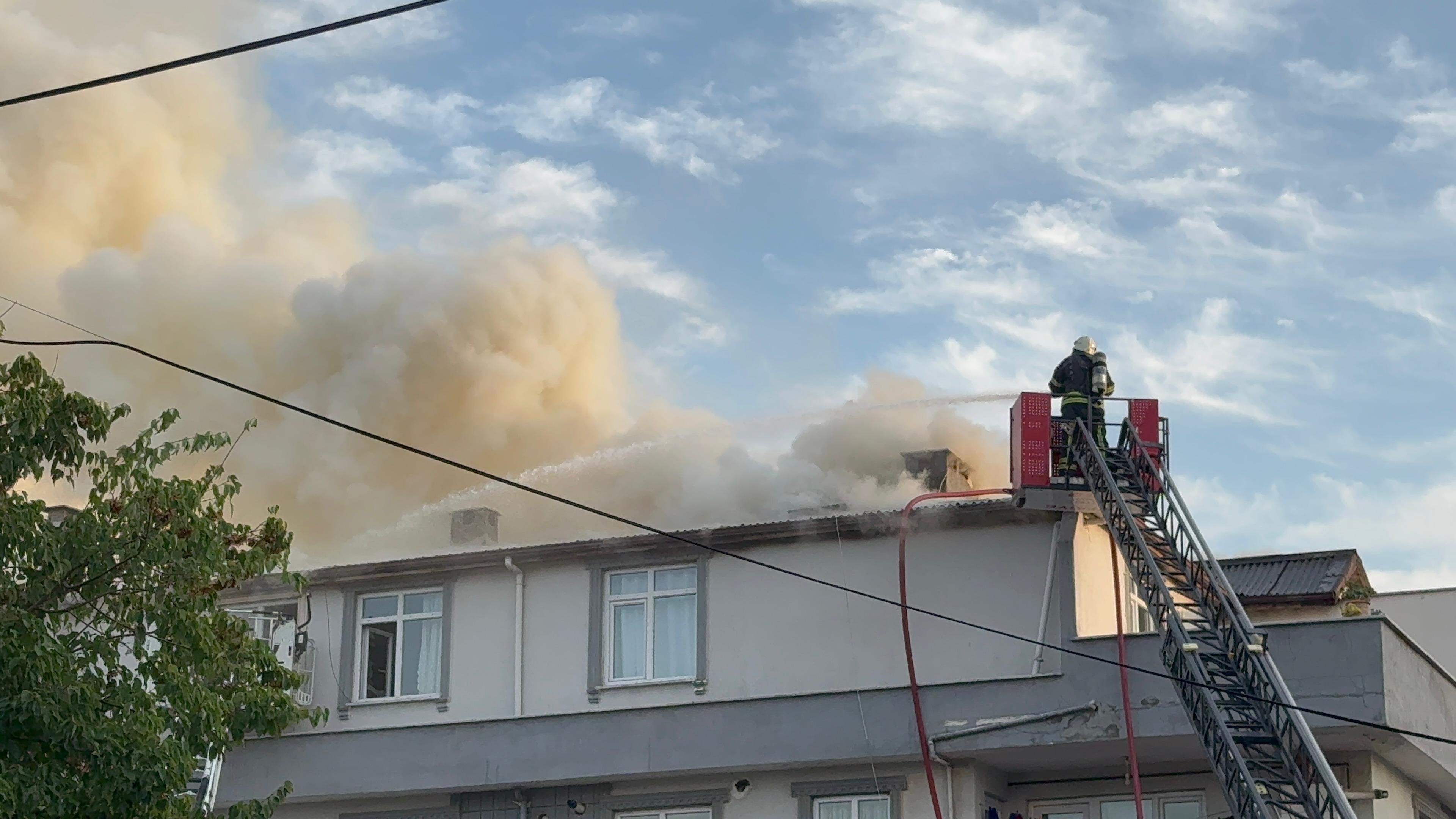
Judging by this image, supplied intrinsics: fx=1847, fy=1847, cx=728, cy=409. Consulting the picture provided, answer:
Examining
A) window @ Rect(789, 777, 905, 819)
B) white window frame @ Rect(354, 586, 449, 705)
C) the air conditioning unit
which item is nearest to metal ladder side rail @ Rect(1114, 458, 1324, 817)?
window @ Rect(789, 777, 905, 819)

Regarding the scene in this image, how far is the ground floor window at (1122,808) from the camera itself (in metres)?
22.4

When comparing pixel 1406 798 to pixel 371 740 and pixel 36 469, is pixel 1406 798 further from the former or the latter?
pixel 36 469

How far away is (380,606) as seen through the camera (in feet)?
86.0

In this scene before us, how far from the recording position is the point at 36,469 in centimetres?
1546

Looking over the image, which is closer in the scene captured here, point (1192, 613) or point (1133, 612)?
point (1192, 613)

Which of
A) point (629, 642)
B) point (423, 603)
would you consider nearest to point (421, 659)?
point (423, 603)

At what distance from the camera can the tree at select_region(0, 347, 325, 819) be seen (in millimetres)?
14555

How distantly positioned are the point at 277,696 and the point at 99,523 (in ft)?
7.77

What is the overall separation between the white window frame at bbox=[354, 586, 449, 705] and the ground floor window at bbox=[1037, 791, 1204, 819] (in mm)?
6259

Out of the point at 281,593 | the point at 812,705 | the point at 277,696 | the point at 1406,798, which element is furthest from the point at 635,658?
the point at 1406,798

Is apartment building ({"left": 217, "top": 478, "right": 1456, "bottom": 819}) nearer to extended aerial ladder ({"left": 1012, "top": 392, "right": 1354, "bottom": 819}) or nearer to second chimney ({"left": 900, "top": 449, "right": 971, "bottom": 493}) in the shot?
extended aerial ladder ({"left": 1012, "top": 392, "right": 1354, "bottom": 819})

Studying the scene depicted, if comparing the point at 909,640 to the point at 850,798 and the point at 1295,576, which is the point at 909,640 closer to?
the point at 850,798

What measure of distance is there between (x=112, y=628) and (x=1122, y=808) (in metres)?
12.6

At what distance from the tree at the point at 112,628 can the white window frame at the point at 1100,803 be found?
10294 mm
